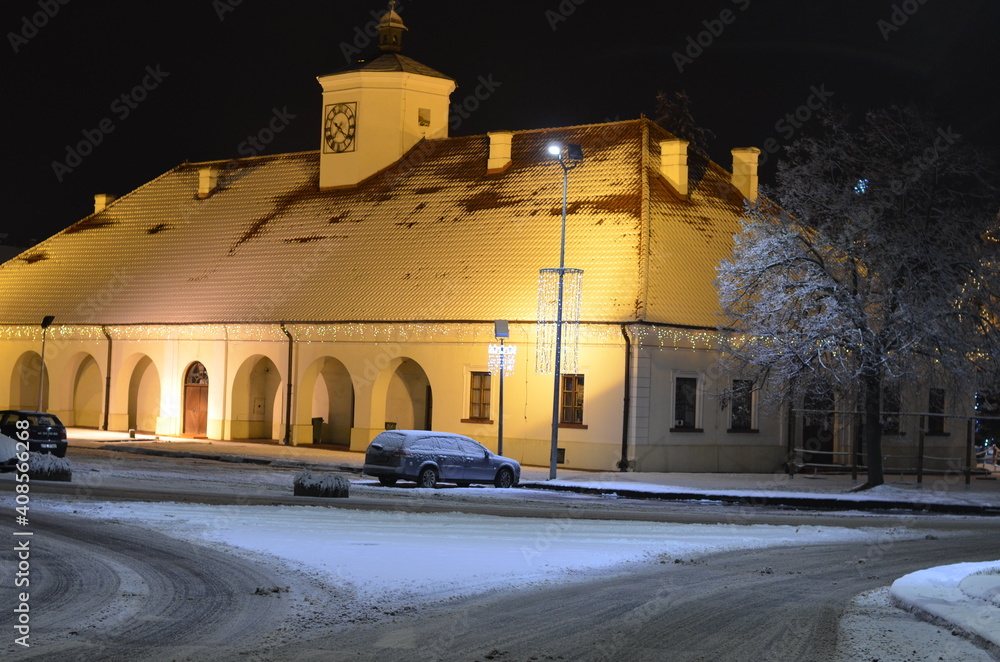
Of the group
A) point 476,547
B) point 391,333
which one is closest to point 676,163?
point 391,333

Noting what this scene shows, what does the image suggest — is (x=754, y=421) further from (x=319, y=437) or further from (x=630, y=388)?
(x=319, y=437)

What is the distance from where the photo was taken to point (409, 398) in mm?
43188

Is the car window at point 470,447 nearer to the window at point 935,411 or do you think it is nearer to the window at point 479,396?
the window at point 479,396

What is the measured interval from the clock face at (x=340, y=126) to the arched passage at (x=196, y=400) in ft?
31.3

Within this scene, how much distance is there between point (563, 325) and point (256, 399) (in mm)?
14918

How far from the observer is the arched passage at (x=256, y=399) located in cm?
4453

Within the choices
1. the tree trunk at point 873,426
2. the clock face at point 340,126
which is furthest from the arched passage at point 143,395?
the tree trunk at point 873,426

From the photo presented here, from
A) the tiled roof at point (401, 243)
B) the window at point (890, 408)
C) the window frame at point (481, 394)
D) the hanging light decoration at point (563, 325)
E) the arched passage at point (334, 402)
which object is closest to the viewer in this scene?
the window at point (890, 408)

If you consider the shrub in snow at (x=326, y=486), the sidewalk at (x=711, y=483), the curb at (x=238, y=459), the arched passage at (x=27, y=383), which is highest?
the arched passage at (x=27, y=383)

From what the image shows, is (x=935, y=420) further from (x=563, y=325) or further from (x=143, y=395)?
(x=143, y=395)

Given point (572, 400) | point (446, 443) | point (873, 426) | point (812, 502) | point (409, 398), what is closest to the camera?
point (812, 502)

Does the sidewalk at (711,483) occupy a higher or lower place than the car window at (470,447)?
lower

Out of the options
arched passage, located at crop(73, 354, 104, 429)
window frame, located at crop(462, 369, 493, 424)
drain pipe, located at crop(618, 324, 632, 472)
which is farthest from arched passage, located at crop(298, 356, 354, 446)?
drain pipe, located at crop(618, 324, 632, 472)

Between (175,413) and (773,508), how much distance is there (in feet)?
83.4
